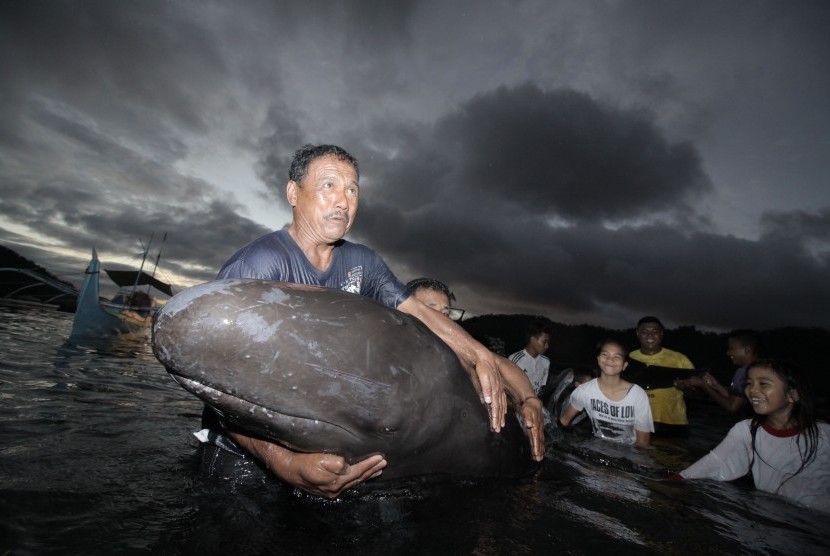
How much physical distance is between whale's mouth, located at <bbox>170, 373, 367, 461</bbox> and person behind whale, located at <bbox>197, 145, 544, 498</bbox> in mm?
247

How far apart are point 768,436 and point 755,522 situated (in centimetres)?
155

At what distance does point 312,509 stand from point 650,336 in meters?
7.26

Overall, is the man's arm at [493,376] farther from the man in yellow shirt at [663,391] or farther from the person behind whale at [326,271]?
the man in yellow shirt at [663,391]

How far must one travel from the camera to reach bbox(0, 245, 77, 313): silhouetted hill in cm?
4643

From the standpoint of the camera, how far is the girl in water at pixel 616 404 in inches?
209

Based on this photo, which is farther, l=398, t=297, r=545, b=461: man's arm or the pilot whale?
l=398, t=297, r=545, b=461: man's arm

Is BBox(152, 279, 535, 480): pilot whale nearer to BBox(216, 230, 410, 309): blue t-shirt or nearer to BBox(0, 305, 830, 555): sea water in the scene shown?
BBox(0, 305, 830, 555): sea water

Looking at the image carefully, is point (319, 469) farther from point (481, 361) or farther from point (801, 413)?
point (801, 413)

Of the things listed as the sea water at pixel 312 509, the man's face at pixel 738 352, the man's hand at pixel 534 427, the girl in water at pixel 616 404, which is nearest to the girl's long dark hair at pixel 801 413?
the sea water at pixel 312 509

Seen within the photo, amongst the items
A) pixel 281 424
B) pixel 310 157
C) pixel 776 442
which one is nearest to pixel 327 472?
pixel 281 424

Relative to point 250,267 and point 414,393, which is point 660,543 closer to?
point 414,393

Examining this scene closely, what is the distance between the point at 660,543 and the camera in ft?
6.77

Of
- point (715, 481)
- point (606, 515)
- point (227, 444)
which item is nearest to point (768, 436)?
point (715, 481)

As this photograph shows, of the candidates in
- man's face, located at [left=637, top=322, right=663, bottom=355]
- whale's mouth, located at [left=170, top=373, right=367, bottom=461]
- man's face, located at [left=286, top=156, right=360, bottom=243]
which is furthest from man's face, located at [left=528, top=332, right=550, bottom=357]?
whale's mouth, located at [left=170, top=373, right=367, bottom=461]
